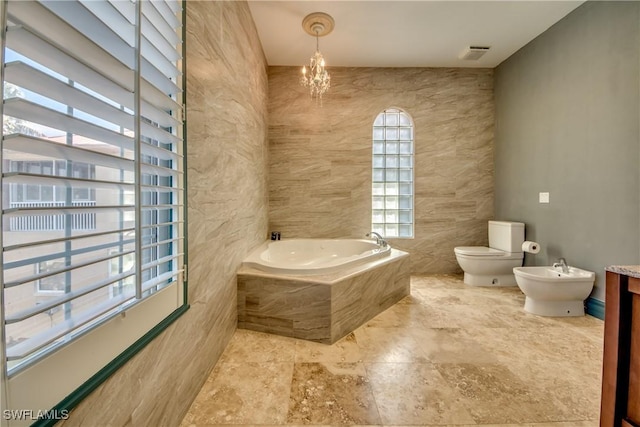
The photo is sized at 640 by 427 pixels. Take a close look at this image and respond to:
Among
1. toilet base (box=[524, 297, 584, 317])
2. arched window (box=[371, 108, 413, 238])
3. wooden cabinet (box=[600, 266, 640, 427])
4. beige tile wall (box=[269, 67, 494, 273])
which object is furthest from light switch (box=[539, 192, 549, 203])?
wooden cabinet (box=[600, 266, 640, 427])

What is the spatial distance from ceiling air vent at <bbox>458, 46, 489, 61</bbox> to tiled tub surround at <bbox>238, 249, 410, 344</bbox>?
9.41 feet

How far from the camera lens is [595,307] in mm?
2404

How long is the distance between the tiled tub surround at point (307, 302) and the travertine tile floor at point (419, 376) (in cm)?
8

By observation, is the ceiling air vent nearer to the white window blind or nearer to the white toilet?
the white toilet

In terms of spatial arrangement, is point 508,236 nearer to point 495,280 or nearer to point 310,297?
point 495,280

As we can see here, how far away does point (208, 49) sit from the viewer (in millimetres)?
1561

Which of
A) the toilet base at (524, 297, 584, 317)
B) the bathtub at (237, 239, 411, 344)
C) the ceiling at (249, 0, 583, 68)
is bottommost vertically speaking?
the toilet base at (524, 297, 584, 317)

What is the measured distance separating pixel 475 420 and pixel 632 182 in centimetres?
223

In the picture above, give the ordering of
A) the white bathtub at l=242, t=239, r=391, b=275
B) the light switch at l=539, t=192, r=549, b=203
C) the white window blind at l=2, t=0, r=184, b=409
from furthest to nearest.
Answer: the white bathtub at l=242, t=239, r=391, b=275, the light switch at l=539, t=192, r=549, b=203, the white window blind at l=2, t=0, r=184, b=409

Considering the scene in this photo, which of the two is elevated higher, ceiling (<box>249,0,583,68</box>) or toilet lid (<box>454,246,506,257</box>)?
ceiling (<box>249,0,583,68</box>)

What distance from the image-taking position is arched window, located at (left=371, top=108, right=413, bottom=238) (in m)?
3.86

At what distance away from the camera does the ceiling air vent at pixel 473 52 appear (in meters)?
3.24

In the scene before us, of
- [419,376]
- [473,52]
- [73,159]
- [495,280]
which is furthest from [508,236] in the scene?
[73,159]

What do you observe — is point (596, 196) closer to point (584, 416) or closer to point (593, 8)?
point (593, 8)
